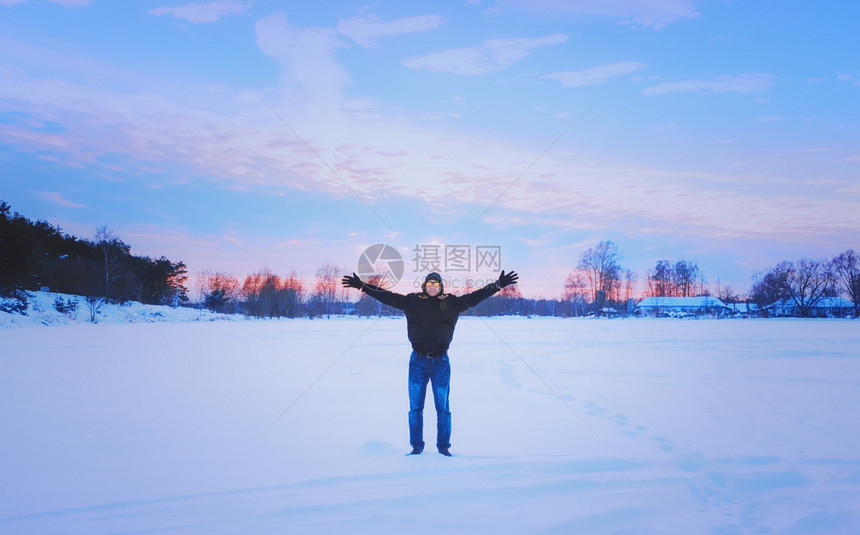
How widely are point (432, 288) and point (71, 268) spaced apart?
48414mm

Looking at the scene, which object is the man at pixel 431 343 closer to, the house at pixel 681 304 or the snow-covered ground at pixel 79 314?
the snow-covered ground at pixel 79 314

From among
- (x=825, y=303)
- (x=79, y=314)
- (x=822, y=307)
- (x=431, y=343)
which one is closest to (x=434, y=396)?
(x=431, y=343)

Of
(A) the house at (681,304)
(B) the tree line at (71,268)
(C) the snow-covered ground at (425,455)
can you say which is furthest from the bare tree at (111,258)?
(A) the house at (681,304)

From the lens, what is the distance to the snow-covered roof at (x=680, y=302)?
100312 mm

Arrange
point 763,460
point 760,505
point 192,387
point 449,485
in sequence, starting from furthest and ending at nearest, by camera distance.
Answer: point 192,387 < point 763,460 < point 449,485 < point 760,505

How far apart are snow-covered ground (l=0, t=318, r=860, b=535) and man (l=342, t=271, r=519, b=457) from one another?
0.33 metres

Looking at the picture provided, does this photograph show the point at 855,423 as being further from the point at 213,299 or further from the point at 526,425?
the point at 213,299

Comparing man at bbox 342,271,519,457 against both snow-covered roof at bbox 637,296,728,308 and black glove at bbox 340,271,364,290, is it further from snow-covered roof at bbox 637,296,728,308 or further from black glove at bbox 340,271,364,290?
snow-covered roof at bbox 637,296,728,308

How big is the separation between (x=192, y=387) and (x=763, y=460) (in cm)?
876

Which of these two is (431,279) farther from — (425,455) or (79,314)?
(79,314)

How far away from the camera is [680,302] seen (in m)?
103

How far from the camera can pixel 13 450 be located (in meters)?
5.45

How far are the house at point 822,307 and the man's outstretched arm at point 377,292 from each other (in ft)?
307

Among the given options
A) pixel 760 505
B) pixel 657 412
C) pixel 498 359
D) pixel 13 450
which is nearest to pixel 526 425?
pixel 657 412
